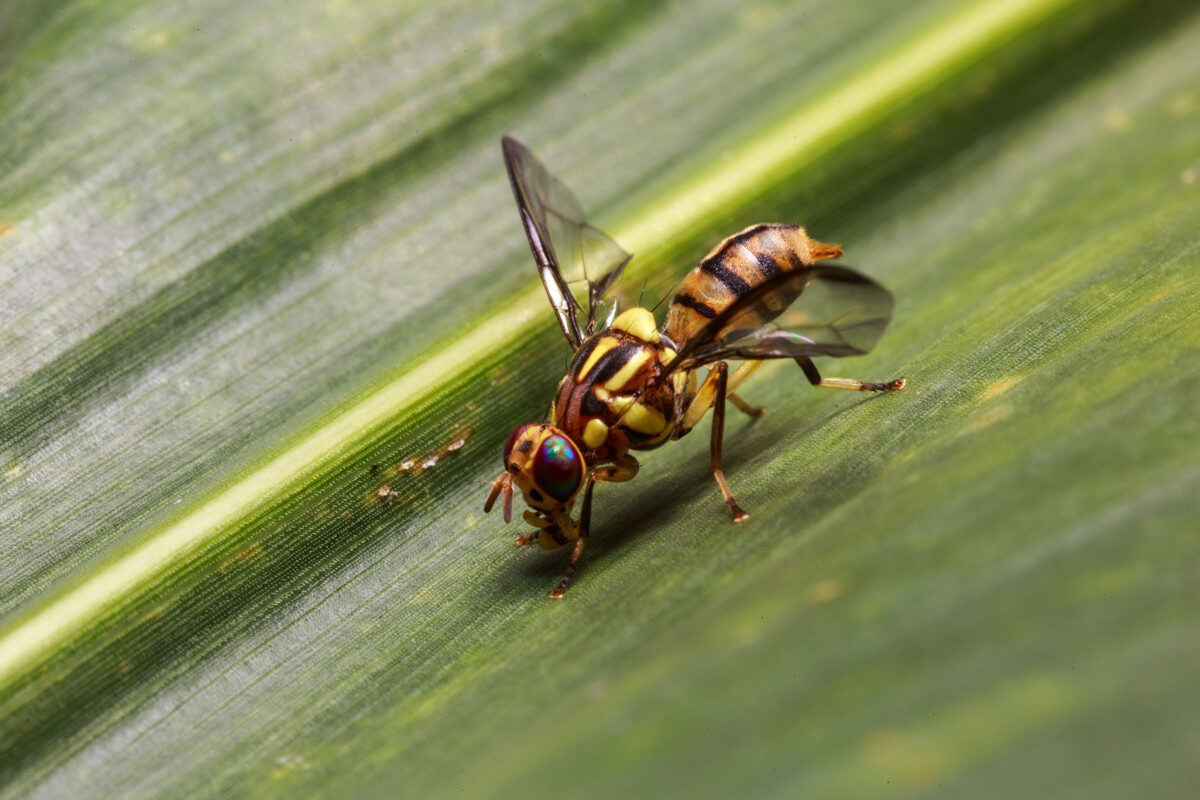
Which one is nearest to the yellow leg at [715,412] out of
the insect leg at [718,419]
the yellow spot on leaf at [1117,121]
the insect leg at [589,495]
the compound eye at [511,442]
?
the insect leg at [718,419]

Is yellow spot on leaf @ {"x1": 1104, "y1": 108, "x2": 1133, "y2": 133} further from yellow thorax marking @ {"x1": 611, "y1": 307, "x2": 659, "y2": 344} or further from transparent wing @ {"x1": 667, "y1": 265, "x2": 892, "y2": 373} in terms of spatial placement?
yellow thorax marking @ {"x1": 611, "y1": 307, "x2": 659, "y2": 344}

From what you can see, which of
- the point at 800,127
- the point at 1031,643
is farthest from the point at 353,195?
the point at 1031,643

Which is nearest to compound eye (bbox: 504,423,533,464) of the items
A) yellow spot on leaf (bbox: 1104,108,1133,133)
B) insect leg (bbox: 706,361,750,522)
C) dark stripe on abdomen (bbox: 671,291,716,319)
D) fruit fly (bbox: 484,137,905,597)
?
fruit fly (bbox: 484,137,905,597)

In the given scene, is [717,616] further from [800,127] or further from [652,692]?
[800,127]

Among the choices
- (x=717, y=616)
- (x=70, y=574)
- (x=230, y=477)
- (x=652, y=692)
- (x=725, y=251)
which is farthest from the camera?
(x=725, y=251)

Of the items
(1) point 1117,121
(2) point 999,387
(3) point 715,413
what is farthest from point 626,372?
(1) point 1117,121

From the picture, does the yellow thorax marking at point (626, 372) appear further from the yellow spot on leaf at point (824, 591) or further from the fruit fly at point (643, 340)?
the yellow spot on leaf at point (824, 591)

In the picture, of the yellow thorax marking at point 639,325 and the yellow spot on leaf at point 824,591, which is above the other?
the yellow thorax marking at point 639,325
